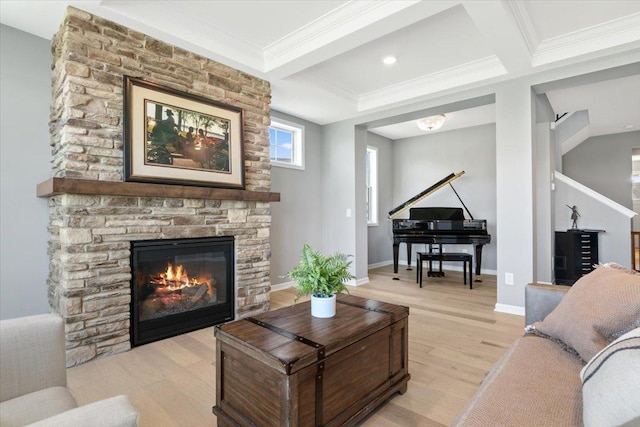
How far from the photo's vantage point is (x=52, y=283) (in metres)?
2.66

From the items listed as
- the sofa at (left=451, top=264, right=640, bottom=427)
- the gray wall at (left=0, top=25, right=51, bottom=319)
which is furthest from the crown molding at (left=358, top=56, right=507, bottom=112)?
the gray wall at (left=0, top=25, right=51, bottom=319)

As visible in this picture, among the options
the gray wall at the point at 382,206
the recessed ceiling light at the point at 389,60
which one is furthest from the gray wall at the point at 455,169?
the recessed ceiling light at the point at 389,60

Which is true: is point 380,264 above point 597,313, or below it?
below

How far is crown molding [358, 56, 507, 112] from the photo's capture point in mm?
3553

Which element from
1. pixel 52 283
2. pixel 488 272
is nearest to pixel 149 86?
pixel 52 283

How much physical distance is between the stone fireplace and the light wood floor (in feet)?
1.21

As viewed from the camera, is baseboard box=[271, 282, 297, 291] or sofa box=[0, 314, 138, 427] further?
baseboard box=[271, 282, 297, 291]

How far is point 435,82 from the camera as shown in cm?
395

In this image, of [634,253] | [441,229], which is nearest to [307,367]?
[441,229]

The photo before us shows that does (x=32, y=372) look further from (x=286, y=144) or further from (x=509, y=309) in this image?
(x=286, y=144)

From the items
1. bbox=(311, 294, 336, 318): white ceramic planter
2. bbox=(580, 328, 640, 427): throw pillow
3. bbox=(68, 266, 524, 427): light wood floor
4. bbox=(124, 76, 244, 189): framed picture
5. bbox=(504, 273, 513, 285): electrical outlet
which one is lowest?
bbox=(68, 266, 524, 427): light wood floor

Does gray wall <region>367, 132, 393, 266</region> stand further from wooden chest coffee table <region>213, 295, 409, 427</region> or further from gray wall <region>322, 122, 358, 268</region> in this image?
wooden chest coffee table <region>213, 295, 409, 427</region>

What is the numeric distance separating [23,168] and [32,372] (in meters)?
2.14

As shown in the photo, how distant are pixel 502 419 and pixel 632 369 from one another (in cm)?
38
